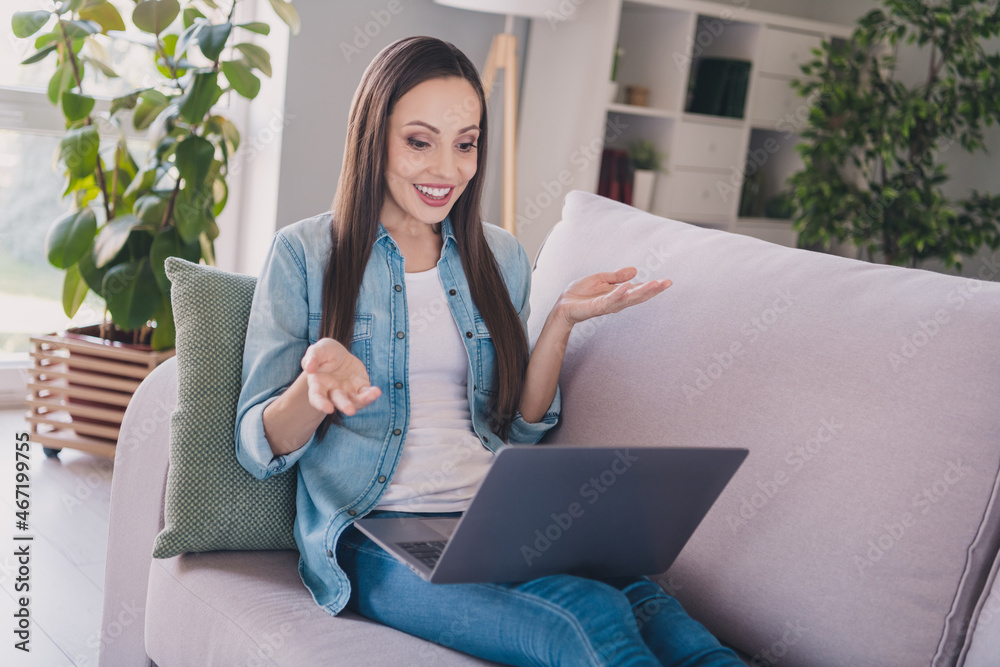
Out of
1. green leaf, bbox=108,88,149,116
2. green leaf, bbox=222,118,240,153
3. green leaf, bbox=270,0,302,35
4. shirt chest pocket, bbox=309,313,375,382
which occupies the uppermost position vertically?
green leaf, bbox=270,0,302,35

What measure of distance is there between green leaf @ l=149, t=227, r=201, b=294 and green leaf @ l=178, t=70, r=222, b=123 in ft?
0.95

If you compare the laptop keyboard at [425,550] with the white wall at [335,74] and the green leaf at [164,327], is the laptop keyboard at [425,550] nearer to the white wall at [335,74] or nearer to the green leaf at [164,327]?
the green leaf at [164,327]

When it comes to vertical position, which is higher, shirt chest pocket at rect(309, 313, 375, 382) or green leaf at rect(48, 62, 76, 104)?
green leaf at rect(48, 62, 76, 104)

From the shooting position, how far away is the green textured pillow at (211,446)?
1167 mm

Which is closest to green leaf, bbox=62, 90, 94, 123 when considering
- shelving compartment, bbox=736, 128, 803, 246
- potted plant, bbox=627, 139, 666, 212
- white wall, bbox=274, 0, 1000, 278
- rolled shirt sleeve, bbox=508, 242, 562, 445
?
white wall, bbox=274, 0, 1000, 278

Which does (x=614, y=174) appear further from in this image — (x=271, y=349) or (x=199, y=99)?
(x=271, y=349)

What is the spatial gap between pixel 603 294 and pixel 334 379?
0.45 metres

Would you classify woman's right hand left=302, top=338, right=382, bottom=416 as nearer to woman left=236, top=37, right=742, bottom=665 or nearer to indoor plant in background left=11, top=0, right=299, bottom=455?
woman left=236, top=37, right=742, bottom=665

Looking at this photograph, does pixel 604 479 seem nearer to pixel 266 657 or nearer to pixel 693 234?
pixel 266 657

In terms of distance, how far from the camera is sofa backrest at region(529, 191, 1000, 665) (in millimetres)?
1007

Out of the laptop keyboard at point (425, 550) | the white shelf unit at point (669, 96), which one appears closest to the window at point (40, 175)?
the white shelf unit at point (669, 96)

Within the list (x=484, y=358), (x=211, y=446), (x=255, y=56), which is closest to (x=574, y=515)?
(x=484, y=358)

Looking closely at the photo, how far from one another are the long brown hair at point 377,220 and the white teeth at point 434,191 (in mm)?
55

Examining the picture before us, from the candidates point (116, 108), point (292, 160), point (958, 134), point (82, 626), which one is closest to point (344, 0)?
point (292, 160)
